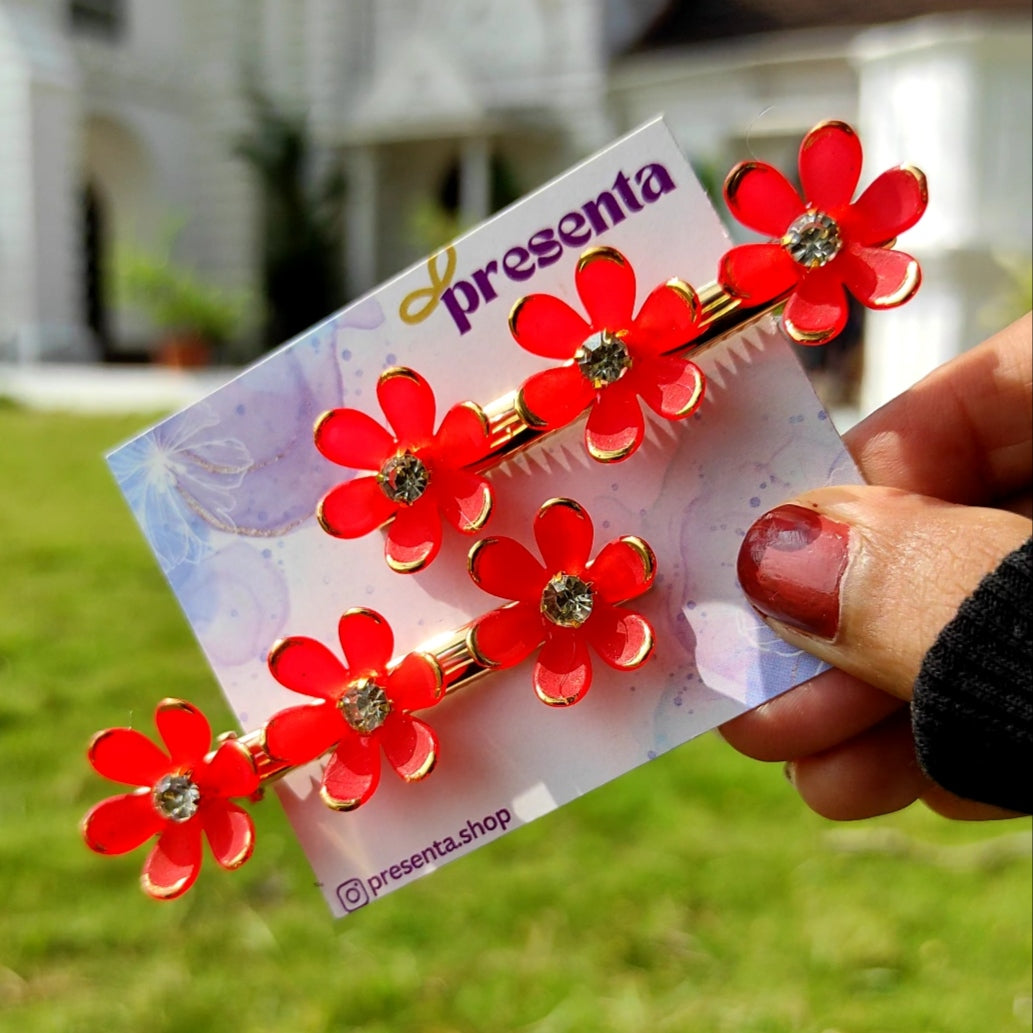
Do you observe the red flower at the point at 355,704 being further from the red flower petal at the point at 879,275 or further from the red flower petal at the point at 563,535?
the red flower petal at the point at 879,275

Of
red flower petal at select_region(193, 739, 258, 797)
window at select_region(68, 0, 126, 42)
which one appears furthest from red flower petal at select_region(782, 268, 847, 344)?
window at select_region(68, 0, 126, 42)

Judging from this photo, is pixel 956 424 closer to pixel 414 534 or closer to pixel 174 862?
pixel 414 534

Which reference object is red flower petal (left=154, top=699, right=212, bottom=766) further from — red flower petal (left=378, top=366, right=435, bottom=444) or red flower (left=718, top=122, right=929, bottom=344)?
red flower (left=718, top=122, right=929, bottom=344)

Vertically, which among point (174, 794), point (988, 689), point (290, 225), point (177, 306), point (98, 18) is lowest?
point (988, 689)

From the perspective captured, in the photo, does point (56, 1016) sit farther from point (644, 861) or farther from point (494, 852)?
point (644, 861)

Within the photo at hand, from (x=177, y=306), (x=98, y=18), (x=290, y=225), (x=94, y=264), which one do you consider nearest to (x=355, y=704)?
(x=177, y=306)

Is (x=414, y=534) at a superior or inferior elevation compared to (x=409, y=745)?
superior

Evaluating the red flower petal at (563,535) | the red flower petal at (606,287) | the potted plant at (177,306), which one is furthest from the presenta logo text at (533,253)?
the potted plant at (177,306)
